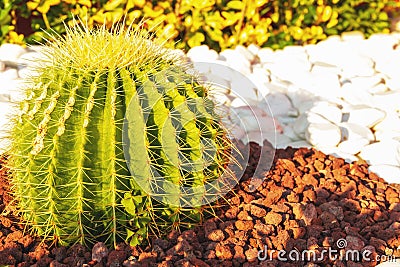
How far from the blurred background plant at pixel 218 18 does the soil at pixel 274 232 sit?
5.58 ft

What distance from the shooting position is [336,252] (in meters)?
2.34

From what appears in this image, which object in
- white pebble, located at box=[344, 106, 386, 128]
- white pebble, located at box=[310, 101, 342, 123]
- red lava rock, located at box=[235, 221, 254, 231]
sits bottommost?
white pebble, located at box=[344, 106, 386, 128]

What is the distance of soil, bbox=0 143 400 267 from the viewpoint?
2.27 m

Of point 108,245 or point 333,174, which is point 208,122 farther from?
point 333,174

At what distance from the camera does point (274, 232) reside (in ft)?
8.09

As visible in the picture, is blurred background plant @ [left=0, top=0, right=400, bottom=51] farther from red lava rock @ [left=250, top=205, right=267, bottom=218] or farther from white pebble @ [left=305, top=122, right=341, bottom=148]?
red lava rock @ [left=250, top=205, right=267, bottom=218]

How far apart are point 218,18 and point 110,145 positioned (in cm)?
263

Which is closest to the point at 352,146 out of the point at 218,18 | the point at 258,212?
the point at 258,212

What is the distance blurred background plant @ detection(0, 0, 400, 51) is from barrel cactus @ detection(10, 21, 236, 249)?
1.76 meters

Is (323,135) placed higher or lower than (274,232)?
lower

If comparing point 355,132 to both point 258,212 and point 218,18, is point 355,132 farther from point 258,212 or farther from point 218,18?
point 218,18

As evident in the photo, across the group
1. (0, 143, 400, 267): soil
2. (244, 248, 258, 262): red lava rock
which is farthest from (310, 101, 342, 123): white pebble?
(244, 248, 258, 262): red lava rock

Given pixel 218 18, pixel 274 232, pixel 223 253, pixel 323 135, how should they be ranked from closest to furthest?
1. pixel 223 253
2. pixel 274 232
3. pixel 323 135
4. pixel 218 18

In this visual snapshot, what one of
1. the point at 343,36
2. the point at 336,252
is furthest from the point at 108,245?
the point at 343,36
